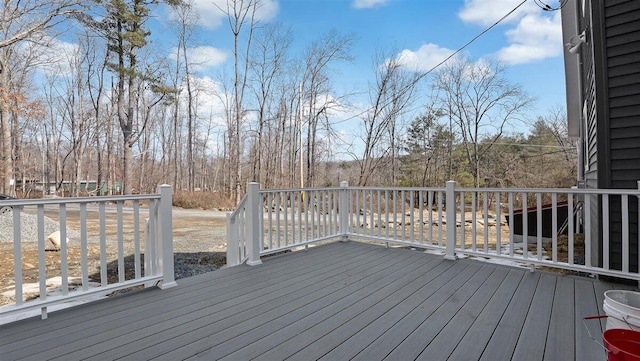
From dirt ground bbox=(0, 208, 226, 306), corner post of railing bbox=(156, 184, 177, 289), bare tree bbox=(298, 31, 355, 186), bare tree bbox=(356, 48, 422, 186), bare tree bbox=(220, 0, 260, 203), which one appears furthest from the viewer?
bare tree bbox=(220, 0, 260, 203)

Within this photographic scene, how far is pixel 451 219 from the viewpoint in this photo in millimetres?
3635

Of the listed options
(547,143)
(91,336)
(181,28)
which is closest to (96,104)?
(181,28)

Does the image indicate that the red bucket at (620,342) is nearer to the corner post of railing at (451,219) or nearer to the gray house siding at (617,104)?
the gray house siding at (617,104)

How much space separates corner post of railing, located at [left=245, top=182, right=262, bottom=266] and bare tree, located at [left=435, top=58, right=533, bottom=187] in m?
15.0

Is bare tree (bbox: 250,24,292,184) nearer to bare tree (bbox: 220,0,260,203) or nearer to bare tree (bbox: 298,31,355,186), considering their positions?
bare tree (bbox: 220,0,260,203)

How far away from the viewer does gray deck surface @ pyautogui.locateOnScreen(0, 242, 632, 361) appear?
1.71 m

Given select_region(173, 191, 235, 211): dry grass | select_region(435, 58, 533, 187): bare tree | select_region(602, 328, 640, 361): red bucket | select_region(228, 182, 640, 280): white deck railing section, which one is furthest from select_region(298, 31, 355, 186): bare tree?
select_region(602, 328, 640, 361): red bucket

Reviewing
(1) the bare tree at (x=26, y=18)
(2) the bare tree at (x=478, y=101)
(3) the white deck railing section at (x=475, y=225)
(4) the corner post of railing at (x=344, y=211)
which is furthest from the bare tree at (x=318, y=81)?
(3) the white deck railing section at (x=475, y=225)

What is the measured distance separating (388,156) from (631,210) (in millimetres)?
13966

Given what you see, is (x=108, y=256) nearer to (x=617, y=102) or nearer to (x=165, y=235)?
(x=165, y=235)

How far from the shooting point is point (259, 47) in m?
16.6

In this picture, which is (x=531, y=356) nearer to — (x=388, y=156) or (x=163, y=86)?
(x=388, y=156)

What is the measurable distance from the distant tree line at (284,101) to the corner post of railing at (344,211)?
10509 millimetres

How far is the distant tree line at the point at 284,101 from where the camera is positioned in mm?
14759
